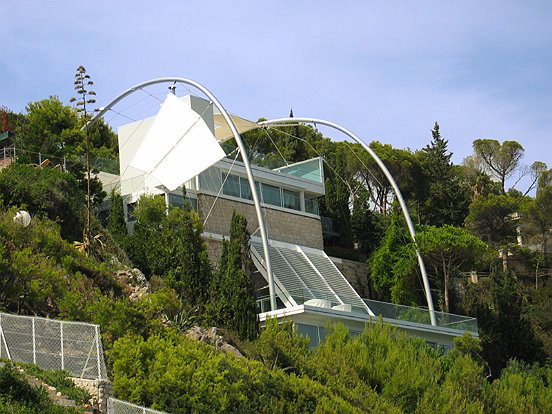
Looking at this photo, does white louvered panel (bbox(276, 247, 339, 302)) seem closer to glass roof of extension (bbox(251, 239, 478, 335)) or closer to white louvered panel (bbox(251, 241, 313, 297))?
glass roof of extension (bbox(251, 239, 478, 335))

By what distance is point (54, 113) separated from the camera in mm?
47250

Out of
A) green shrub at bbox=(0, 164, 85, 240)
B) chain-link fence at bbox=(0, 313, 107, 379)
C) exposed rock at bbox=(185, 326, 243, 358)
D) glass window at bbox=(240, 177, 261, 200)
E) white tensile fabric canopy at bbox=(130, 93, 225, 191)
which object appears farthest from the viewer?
glass window at bbox=(240, 177, 261, 200)

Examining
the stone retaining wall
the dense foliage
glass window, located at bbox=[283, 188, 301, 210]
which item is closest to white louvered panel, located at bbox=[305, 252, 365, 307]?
glass window, located at bbox=[283, 188, 301, 210]

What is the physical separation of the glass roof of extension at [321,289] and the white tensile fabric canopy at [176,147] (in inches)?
158

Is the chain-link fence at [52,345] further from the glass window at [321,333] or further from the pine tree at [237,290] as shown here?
the glass window at [321,333]

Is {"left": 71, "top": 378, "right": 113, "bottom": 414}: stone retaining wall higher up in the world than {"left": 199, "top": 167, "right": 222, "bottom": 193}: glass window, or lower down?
lower down

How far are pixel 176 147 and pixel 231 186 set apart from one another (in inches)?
124

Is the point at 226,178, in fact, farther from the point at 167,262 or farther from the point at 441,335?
the point at 441,335

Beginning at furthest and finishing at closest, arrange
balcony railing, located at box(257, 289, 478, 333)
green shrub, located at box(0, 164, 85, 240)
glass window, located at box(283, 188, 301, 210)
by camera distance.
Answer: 1. glass window, located at box(283, 188, 301, 210)
2. balcony railing, located at box(257, 289, 478, 333)
3. green shrub, located at box(0, 164, 85, 240)

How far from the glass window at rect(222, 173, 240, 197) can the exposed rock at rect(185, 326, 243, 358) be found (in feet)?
41.1

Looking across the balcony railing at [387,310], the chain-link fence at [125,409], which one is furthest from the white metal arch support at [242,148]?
the chain-link fence at [125,409]

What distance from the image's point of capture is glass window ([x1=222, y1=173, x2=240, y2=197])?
4422cm

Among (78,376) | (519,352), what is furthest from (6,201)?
(519,352)

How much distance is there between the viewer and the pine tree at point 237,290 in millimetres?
34469
